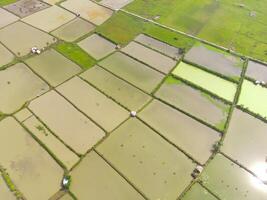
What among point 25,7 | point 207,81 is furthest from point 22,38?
point 207,81

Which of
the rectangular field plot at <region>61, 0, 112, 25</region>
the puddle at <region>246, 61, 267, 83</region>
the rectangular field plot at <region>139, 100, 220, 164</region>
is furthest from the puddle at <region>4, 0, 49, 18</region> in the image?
the puddle at <region>246, 61, 267, 83</region>

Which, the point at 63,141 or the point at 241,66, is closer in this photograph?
the point at 63,141

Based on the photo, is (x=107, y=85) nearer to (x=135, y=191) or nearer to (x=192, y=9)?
(x=135, y=191)

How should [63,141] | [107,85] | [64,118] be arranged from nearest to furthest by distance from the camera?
1. [63,141]
2. [64,118]
3. [107,85]

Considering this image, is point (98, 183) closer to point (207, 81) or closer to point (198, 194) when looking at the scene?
point (198, 194)

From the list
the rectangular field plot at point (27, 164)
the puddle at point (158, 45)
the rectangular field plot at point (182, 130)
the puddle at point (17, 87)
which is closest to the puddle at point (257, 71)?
the puddle at point (158, 45)

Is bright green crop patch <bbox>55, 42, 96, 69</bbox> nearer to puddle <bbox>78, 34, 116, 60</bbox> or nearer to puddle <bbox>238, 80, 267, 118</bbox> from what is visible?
puddle <bbox>78, 34, 116, 60</bbox>

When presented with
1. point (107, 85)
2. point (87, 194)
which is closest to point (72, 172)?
point (87, 194)
